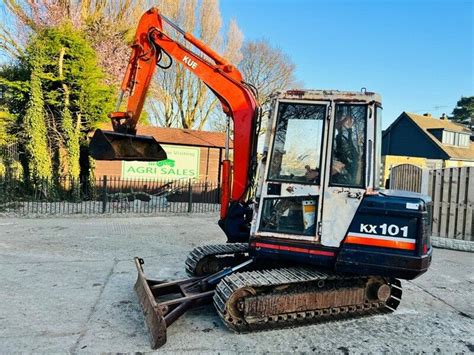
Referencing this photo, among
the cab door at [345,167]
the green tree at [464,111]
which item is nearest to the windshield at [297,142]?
the cab door at [345,167]

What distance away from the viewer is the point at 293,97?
4.21 meters

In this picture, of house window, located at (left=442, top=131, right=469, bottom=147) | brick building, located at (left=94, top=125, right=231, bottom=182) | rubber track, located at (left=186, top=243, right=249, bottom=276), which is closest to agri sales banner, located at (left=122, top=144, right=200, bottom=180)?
brick building, located at (left=94, top=125, right=231, bottom=182)

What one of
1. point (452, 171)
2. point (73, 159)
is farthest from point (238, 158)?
point (73, 159)

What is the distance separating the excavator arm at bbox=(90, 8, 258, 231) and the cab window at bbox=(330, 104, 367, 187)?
113cm

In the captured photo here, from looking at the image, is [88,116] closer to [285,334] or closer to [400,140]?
[285,334]

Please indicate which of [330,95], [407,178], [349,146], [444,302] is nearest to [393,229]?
[349,146]

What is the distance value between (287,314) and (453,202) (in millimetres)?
7193

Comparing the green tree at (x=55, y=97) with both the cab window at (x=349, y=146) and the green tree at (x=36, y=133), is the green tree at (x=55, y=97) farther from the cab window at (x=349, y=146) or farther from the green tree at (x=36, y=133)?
the cab window at (x=349, y=146)

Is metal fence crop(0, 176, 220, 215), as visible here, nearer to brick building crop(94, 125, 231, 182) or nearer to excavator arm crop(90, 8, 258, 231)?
brick building crop(94, 125, 231, 182)

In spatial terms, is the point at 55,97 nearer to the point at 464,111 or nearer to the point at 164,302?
the point at 164,302

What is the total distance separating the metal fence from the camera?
41.8 feet

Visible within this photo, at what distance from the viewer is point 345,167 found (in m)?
4.11

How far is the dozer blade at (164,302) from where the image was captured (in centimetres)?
→ 354

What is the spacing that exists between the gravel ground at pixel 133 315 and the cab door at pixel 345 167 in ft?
3.47
